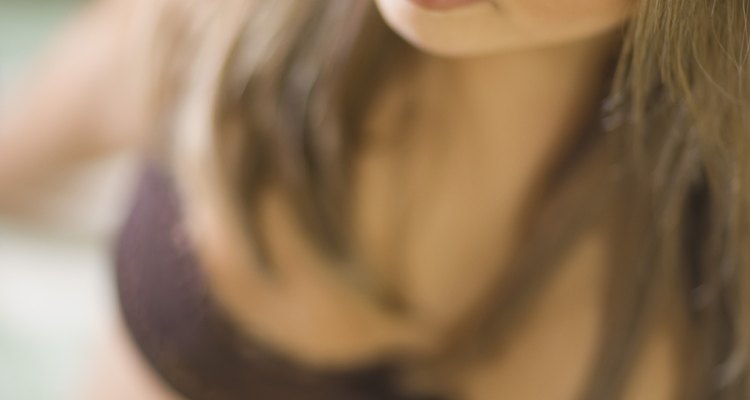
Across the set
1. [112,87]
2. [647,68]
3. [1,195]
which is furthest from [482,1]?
[1,195]

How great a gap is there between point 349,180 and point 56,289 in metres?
0.47

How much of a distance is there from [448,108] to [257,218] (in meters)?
0.14

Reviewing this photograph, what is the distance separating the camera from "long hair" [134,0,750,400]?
0.50 metres

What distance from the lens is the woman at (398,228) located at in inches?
21.3

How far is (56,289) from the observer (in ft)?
3.08

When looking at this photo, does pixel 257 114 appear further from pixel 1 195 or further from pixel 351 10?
pixel 1 195

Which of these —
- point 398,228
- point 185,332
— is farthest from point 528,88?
point 185,332

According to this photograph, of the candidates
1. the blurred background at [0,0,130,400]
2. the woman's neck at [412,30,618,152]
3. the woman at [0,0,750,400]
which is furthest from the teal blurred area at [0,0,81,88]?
the woman's neck at [412,30,618,152]

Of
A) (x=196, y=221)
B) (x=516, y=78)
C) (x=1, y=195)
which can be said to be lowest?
(x=1, y=195)

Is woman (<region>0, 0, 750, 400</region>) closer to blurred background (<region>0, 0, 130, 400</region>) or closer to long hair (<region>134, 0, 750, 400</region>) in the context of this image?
long hair (<region>134, 0, 750, 400</region>)

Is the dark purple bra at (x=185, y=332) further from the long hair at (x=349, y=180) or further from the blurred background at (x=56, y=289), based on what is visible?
the blurred background at (x=56, y=289)

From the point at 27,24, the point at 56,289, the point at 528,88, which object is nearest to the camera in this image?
the point at 528,88

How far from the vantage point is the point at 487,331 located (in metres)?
0.61

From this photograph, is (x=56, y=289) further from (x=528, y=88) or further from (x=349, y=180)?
(x=528, y=88)
